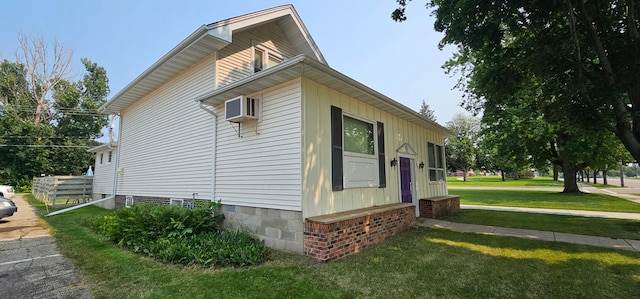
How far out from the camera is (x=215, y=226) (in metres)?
6.69

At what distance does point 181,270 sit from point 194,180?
3668 mm

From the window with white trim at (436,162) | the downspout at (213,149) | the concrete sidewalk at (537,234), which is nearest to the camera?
the concrete sidewalk at (537,234)

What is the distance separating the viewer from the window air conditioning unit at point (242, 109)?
5809mm

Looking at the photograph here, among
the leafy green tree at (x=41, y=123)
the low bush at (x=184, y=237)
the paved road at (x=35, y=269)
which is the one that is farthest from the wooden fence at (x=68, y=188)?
the leafy green tree at (x=41, y=123)

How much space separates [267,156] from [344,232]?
84.9 inches

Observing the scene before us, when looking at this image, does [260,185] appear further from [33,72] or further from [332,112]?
[33,72]

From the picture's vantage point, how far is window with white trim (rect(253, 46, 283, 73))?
27.7 feet

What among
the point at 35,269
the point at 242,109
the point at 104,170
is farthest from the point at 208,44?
the point at 104,170

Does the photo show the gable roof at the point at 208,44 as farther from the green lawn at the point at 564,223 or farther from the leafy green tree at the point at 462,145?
the leafy green tree at the point at 462,145

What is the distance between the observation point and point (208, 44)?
282 inches

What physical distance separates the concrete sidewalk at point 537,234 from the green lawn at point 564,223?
1.66 feet

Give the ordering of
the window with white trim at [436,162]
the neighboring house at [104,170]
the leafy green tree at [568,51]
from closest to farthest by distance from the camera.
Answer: the leafy green tree at [568,51]
the window with white trim at [436,162]
the neighboring house at [104,170]

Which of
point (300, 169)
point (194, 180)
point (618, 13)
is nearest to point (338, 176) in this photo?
point (300, 169)

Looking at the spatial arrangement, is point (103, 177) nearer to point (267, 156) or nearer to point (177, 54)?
point (177, 54)
